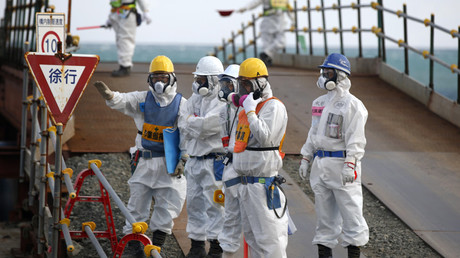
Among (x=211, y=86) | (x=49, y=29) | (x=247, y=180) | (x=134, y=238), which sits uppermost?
(x=49, y=29)

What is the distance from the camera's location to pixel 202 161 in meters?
8.14

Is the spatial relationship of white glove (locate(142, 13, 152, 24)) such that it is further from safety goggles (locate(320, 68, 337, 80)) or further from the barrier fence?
safety goggles (locate(320, 68, 337, 80))

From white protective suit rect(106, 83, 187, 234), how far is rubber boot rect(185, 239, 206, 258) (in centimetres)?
32

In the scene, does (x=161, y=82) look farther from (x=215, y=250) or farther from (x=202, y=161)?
(x=215, y=250)

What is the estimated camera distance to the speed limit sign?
7961mm

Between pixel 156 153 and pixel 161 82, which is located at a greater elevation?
pixel 161 82

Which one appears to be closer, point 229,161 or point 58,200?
point 58,200

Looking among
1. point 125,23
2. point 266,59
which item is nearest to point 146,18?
point 125,23

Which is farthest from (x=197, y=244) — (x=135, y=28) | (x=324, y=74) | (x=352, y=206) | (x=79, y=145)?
(x=135, y=28)

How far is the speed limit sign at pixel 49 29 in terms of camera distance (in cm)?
796

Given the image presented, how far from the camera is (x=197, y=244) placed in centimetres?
808

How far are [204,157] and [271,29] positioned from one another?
37.4ft

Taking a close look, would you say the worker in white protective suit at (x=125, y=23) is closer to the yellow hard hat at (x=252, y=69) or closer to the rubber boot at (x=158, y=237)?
the rubber boot at (x=158, y=237)

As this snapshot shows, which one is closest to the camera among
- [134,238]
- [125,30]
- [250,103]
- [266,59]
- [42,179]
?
[134,238]
